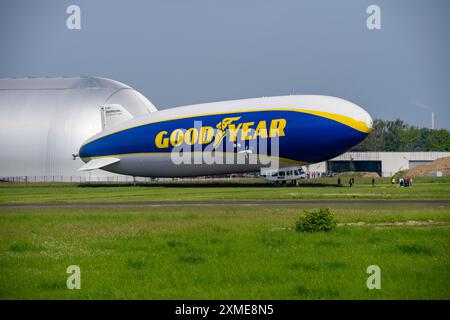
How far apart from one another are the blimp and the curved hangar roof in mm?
34119

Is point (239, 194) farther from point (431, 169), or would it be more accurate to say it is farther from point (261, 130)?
point (431, 169)

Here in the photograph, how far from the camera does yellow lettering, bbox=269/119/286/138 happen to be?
86.8 metres

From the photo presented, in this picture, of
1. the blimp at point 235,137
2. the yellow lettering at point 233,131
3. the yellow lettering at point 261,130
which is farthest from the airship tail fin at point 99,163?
the yellow lettering at point 261,130

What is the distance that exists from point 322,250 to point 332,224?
696 cm

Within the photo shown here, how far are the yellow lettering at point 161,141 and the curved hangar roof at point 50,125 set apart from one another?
147 feet

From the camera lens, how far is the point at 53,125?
462ft

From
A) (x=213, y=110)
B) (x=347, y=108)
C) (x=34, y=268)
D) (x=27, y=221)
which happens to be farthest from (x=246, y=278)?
(x=213, y=110)

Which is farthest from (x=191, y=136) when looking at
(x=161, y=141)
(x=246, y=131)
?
(x=246, y=131)

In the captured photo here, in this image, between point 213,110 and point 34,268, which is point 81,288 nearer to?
point 34,268

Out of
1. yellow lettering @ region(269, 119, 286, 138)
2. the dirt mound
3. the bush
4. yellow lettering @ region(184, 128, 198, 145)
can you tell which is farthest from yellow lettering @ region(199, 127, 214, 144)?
the dirt mound

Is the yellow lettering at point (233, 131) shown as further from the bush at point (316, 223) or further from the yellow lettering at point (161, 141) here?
the bush at point (316, 223)

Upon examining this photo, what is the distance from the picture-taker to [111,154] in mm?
104312

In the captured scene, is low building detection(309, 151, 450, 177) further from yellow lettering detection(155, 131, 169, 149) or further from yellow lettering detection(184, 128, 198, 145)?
yellow lettering detection(184, 128, 198, 145)

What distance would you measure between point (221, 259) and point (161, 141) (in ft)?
244
